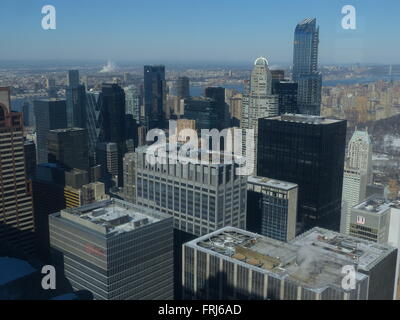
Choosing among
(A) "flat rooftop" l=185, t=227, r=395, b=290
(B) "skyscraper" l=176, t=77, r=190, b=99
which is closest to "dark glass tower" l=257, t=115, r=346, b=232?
(A) "flat rooftop" l=185, t=227, r=395, b=290

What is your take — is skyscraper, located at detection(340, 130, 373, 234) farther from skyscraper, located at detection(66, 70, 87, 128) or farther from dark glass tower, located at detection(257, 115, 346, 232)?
skyscraper, located at detection(66, 70, 87, 128)

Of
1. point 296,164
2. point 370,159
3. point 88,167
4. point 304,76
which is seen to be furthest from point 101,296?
point 304,76

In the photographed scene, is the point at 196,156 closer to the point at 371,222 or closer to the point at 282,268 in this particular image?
the point at 371,222

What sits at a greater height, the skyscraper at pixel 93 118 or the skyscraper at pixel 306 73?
the skyscraper at pixel 306 73

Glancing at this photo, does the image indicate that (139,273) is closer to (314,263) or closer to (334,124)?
(314,263)

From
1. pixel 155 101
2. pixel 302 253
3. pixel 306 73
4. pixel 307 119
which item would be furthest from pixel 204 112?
pixel 302 253

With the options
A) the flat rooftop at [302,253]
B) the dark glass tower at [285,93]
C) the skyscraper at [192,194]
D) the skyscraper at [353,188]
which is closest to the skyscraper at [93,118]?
the dark glass tower at [285,93]

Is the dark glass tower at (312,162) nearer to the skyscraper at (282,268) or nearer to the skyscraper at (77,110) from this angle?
the skyscraper at (282,268)

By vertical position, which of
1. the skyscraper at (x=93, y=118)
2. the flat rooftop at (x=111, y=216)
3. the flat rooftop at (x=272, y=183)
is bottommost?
the flat rooftop at (x=272, y=183)
